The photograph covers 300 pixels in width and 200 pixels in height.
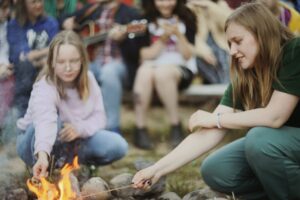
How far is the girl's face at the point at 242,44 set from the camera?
8.30ft

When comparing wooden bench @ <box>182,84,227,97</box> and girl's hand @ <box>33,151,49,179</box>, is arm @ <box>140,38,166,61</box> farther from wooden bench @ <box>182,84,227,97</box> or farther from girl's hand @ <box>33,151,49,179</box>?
girl's hand @ <box>33,151,49,179</box>

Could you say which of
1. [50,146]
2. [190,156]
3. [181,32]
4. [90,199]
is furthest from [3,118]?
[181,32]

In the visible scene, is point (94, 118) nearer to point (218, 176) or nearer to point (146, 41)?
point (218, 176)

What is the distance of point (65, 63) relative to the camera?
2906 mm

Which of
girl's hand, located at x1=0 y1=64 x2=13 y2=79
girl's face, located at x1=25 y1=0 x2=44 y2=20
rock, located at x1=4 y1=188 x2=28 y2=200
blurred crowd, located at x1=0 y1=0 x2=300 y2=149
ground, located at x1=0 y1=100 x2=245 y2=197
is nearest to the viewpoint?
rock, located at x1=4 y1=188 x2=28 y2=200

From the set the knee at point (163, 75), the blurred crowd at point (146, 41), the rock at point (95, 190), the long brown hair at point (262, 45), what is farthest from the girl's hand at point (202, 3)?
the rock at point (95, 190)

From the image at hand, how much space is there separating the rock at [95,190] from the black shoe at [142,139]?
2.59 ft

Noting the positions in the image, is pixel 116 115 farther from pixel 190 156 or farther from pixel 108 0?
pixel 190 156

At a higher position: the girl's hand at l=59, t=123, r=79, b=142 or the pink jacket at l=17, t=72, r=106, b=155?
the pink jacket at l=17, t=72, r=106, b=155

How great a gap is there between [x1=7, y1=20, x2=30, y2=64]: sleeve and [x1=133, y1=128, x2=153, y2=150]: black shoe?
2.95 feet

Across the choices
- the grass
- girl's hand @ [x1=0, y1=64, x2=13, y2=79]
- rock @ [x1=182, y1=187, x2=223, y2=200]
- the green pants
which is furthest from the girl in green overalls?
girl's hand @ [x1=0, y1=64, x2=13, y2=79]

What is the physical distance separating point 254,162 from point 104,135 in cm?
83

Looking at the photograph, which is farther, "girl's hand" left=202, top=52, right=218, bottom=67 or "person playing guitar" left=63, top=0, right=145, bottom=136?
"girl's hand" left=202, top=52, right=218, bottom=67

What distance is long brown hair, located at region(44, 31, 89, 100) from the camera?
9.57 feet
